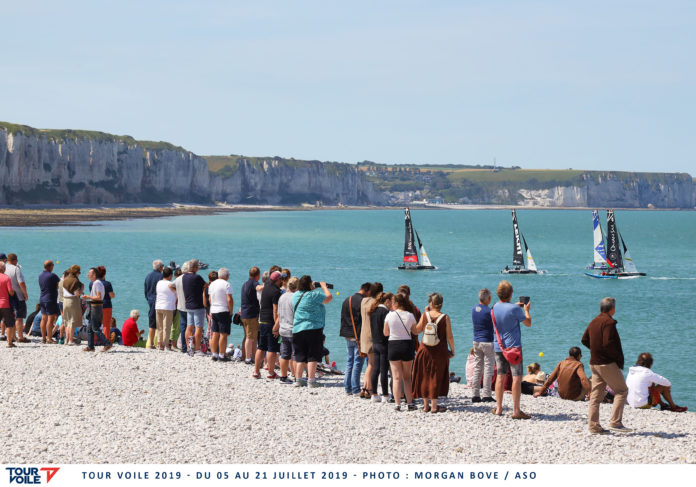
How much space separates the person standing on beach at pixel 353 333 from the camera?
12.7 m

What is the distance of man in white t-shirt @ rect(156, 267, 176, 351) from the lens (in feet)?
53.8

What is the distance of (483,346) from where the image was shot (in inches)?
477

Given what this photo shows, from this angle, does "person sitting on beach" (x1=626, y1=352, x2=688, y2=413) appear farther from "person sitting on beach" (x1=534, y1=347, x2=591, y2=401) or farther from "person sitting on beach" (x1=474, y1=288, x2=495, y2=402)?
"person sitting on beach" (x1=474, y1=288, x2=495, y2=402)

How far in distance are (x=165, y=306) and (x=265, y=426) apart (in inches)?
246

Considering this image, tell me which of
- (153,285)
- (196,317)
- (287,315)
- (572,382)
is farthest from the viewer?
(153,285)

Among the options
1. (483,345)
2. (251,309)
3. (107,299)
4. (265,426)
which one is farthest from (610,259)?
(265,426)

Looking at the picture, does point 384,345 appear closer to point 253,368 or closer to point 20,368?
point 253,368

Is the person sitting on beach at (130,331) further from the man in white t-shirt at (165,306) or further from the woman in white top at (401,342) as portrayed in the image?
the woman in white top at (401,342)

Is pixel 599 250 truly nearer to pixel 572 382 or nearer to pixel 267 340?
pixel 572 382

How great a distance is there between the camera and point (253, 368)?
15.4 metres

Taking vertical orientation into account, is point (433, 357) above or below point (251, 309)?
below

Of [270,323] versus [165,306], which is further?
[165,306]

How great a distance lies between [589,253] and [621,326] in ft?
205
